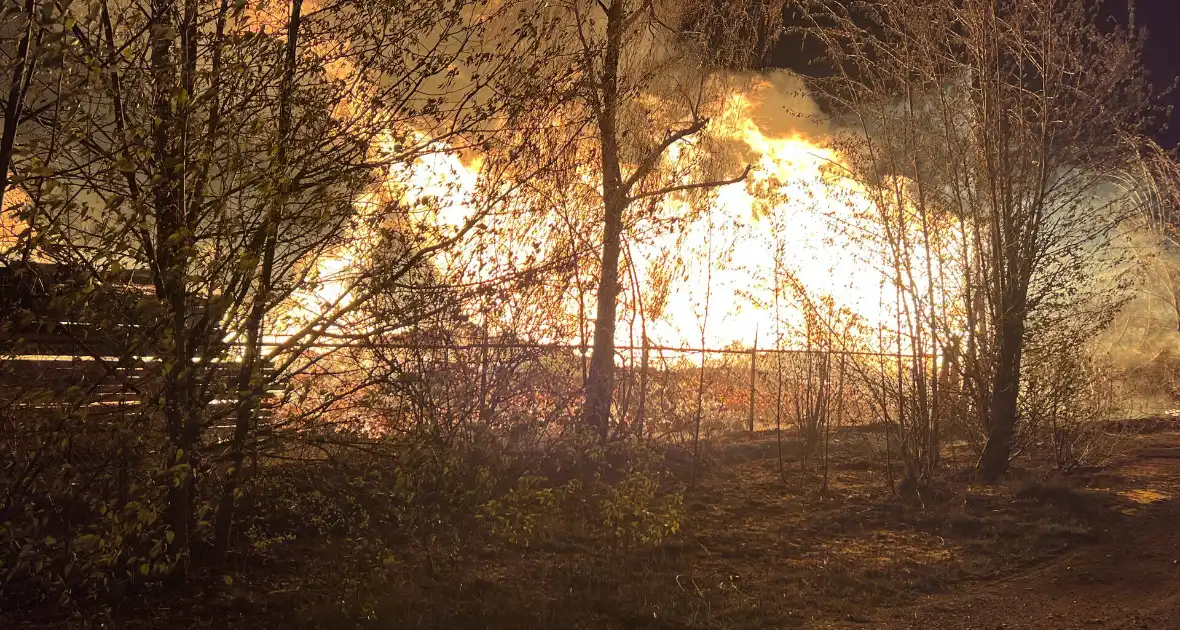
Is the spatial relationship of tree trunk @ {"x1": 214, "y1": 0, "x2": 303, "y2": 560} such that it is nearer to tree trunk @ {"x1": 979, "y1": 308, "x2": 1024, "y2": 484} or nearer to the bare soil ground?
the bare soil ground

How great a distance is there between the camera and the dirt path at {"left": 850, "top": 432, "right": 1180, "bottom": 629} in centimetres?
679

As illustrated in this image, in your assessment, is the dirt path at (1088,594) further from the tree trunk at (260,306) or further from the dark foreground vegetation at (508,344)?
the tree trunk at (260,306)

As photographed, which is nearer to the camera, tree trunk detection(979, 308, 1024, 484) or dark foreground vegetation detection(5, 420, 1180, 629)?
dark foreground vegetation detection(5, 420, 1180, 629)

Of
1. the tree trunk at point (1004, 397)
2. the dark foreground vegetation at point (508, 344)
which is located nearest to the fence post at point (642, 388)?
the dark foreground vegetation at point (508, 344)

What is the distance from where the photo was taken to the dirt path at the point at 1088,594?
22.3ft

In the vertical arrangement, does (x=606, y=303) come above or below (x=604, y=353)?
above

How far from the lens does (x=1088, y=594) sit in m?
7.52

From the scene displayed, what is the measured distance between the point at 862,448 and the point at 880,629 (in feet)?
28.9

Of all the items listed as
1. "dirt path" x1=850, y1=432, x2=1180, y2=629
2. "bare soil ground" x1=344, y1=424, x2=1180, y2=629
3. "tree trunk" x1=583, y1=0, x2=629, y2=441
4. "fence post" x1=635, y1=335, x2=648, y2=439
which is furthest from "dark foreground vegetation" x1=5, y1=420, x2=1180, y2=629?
"tree trunk" x1=583, y1=0, x2=629, y2=441

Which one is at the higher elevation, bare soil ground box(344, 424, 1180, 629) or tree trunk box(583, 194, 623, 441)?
tree trunk box(583, 194, 623, 441)

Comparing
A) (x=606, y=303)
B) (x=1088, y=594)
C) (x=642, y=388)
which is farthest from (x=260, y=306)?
(x=642, y=388)

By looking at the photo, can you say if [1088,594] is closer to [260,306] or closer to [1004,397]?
[1004,397]

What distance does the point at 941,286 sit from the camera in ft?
36.5

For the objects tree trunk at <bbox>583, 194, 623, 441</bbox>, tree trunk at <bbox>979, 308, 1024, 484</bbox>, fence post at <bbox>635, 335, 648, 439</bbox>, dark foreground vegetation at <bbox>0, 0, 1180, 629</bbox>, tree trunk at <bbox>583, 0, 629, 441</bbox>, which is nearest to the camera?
dark foreground vegetation at <bbox>0, 0, 1180, 629</bbox>
